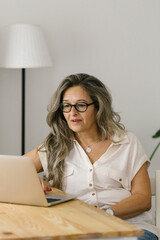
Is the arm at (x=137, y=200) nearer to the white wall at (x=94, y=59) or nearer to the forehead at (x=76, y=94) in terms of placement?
the forehead at (x=76, y=94)

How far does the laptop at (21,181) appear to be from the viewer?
5.57 feet

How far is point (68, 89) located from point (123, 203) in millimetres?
668

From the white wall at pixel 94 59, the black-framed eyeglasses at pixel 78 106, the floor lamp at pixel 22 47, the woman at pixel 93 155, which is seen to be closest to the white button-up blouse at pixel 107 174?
the woman at pixel 93 155

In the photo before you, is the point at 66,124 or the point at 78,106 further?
the point at 66,124

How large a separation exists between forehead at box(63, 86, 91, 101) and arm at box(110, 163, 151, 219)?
473mm

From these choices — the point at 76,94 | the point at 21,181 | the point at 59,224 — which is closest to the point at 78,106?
the point at 76,94

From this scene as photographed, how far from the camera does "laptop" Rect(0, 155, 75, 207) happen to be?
170 centimetres

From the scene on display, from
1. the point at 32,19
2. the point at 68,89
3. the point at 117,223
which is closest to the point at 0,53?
the point at 32,19

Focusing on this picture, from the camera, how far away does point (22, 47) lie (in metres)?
3.19

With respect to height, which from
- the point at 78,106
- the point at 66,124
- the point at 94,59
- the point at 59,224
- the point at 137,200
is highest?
the point at 94,59

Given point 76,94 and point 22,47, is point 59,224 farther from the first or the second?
point 22,47

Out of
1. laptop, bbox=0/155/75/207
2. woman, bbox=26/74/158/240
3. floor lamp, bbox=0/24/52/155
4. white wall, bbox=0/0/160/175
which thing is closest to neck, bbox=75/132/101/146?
→ woman, bbox=26/74/158/240

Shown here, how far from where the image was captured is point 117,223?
4.75ft

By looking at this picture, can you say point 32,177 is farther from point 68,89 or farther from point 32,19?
point 32,19
